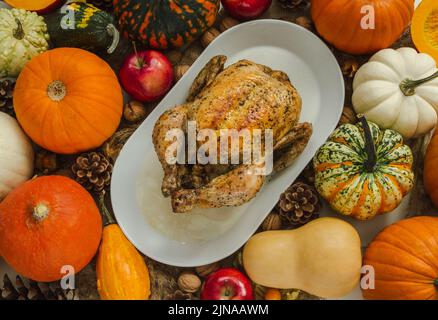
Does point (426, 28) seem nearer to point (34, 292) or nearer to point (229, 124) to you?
point (229, 124)

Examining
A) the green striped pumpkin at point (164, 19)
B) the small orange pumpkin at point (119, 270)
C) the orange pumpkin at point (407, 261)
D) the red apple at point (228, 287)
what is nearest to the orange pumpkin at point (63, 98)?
the green striped pumpkin at point (164, 19)

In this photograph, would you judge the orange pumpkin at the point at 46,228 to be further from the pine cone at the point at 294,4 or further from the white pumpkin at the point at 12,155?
the pine cone at the point at 294,4

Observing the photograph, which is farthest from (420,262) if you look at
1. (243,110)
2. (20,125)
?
(20,125)

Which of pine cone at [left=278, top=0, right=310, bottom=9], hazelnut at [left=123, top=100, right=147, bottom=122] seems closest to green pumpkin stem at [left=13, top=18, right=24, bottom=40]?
hazelnut at [left=123, top=100, right=147, bottom=122]

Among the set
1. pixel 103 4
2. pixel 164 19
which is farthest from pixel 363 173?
pixel 103 4

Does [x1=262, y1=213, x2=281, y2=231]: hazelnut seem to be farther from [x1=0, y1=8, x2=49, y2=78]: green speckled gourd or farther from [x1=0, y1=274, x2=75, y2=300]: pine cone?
[x1=0, y1=8, x2=49, y2=78]: green speckled gourd

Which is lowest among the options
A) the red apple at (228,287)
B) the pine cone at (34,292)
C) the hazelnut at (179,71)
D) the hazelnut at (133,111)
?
the pine cone at (34,292)
